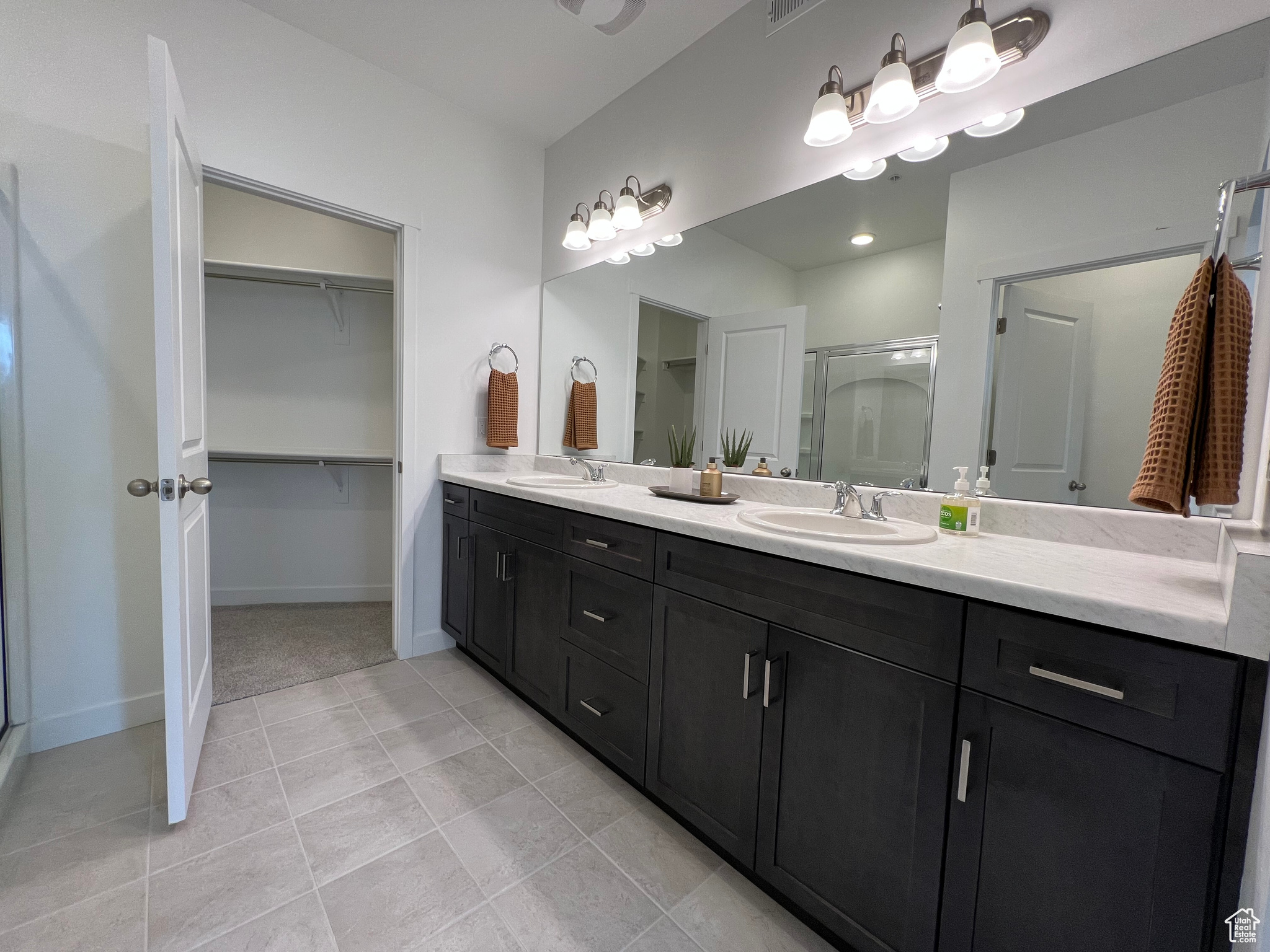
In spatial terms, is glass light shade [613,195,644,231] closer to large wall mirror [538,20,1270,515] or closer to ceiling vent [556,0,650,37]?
large wall mirror [538,20,1270,515]

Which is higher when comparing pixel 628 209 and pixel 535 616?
pixel 628 209

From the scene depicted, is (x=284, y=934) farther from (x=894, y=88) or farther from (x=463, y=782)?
(x=894, y=88)

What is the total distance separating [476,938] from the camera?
1113 mm

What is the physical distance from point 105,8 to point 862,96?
2.33 m

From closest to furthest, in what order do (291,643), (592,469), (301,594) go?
(592,469) → (291,643) → (301,594)

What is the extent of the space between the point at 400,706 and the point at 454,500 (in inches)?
34.2

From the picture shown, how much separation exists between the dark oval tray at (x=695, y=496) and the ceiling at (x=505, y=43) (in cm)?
167

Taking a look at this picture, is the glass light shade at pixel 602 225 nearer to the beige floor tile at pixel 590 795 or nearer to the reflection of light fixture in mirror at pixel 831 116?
the reflection of light fixture in mirror at pixel 831 116

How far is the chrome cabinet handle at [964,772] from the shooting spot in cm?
85

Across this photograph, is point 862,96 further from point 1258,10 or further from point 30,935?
point 30,935

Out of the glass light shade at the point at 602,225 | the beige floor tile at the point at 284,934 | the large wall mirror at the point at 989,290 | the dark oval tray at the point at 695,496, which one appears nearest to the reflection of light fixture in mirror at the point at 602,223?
the glass light shade at the point at 602,225

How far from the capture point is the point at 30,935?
1085 mm

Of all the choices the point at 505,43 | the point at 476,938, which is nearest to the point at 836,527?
the point at 476,938

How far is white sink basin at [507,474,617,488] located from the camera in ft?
7.01
